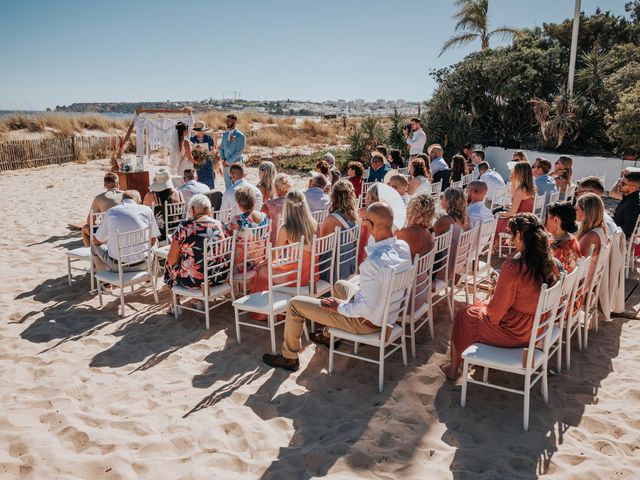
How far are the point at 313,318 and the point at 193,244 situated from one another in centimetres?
162

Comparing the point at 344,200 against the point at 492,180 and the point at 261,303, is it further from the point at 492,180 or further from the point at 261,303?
the point at 492,180

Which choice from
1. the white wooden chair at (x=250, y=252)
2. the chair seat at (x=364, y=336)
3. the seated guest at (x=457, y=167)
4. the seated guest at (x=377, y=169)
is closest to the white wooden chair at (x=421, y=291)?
the chair seat at (x=364, y=336)

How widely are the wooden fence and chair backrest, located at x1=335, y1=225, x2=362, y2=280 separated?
16201mm

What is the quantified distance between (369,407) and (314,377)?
0.61 meters

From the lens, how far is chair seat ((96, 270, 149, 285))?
540 cm

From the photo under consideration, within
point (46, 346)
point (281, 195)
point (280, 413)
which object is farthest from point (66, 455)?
point (281, 195)

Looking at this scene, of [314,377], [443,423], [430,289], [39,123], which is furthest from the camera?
[39,123]

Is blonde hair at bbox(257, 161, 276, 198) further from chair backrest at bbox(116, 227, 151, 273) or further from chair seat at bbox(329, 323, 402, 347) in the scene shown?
chair seat at bbox(329, 323, 402, 347)

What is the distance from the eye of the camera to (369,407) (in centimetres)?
379

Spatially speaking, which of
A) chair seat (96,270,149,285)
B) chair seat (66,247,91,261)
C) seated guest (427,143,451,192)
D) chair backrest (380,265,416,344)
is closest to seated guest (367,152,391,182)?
seated guest (427,143,451,192)

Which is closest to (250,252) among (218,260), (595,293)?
(218,260)

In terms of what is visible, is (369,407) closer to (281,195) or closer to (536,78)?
(281,195)

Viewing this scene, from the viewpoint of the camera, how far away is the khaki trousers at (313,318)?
394cm

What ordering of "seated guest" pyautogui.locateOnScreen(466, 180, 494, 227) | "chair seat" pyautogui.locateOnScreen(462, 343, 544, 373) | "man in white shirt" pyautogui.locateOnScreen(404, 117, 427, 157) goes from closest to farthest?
"chair seat" pyautogui.locateOnScreen(462, 343, 544, 373) → "seated guest" pyautogui.locateOnScreen(466, 180, 494, 227) → "man in white shirt" pyautogui.locateOnScreen(404, 117, 427, 157)
